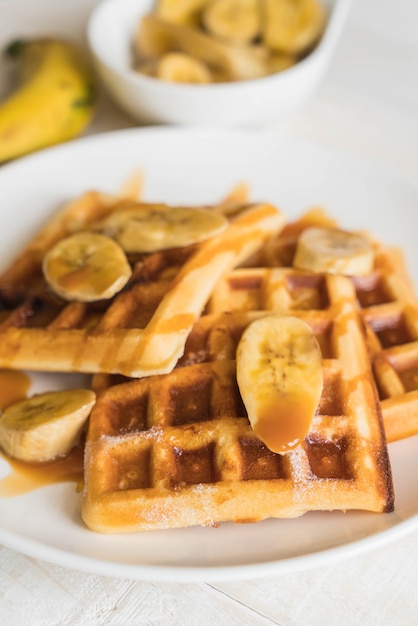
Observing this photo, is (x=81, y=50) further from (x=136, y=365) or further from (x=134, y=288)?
(x=136, y=365)

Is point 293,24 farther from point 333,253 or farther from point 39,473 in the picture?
point 39,473

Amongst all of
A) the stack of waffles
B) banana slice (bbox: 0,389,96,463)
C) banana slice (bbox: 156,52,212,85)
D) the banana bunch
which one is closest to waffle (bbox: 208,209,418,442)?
the stack of waffles

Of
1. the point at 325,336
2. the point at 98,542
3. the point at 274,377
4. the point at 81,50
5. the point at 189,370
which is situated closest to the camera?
the point at 98,542

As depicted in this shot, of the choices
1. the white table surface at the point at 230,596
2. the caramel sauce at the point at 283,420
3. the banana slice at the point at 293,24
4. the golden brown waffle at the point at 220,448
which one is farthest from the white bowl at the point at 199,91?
the white table surface at the point at 230,596

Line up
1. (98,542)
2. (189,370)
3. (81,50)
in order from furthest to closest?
(81,50)
(189,370)
(98,542)

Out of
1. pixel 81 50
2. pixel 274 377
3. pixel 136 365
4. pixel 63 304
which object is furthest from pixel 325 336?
pixel 81 50

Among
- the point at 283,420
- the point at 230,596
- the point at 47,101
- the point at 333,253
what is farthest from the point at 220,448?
the point at 47,101
